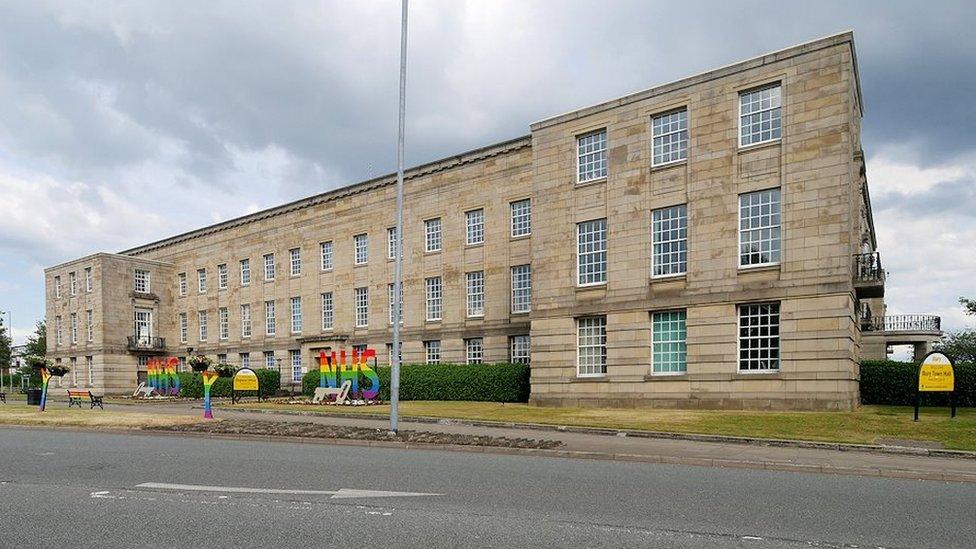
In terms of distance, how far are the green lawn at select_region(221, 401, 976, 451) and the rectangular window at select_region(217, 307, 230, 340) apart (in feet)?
102

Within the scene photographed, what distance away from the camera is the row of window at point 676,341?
2453cm

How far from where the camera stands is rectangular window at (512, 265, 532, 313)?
36188 mm

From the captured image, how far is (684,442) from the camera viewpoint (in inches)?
633

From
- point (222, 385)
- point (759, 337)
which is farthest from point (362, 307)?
point (759, 337)

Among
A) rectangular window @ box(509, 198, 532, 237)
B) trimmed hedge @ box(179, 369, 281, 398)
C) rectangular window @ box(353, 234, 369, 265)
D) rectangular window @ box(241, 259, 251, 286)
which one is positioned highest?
rectangular window @ box(509, 198, 532, 237)

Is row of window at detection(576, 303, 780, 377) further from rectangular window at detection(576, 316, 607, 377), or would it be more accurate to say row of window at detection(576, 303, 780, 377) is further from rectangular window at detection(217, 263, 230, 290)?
rectangular window at detection(217, 263, 230, 290)

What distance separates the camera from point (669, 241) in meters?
26.8

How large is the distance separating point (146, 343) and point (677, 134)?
49.5 meters

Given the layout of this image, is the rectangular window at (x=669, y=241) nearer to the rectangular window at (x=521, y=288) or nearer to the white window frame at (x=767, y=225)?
the white window frame at (x=767, y=225)

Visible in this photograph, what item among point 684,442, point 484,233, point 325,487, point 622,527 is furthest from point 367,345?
point 622,527

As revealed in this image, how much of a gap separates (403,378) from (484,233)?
356 inches

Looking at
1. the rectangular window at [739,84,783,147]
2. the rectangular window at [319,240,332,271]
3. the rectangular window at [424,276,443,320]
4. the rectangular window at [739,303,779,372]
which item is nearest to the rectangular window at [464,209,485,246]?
the rectangular window at [424,276,443,320]

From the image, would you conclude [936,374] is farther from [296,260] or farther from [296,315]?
[296,260]

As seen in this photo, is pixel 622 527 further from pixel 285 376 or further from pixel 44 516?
pixel 285 376
